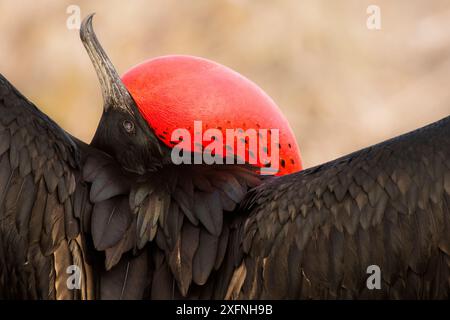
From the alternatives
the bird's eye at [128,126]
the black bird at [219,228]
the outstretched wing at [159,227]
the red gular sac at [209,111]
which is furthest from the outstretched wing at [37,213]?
the red gular sac at [209,111]

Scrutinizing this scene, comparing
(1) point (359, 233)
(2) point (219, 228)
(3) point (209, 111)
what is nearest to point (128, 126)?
(3) point (209, 111)

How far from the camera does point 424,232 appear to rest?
4691mm

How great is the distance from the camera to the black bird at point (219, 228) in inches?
185

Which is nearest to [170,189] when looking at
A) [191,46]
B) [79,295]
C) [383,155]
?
[79,295]

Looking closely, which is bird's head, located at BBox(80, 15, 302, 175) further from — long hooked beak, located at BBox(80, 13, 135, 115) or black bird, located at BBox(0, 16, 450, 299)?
black bird, located at BBox(0, 16, 450, 299)

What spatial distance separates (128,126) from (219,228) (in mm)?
753

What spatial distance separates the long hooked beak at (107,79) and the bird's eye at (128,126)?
2.0 inches

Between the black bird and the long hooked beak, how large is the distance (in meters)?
0.38

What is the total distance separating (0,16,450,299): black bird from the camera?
15.4 feet

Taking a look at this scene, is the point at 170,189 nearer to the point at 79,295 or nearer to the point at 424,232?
the point at 79,295

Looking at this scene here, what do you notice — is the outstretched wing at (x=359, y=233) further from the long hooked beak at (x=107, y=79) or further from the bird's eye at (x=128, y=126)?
the long hooked beak at (x=107, y=79)

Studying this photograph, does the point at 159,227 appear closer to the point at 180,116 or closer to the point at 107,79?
the point at 180,116

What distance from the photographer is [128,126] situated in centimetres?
527

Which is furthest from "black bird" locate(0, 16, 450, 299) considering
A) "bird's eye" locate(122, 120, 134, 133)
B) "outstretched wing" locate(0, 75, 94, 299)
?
"bird's eye" locate(122, 120, 134, 133)
